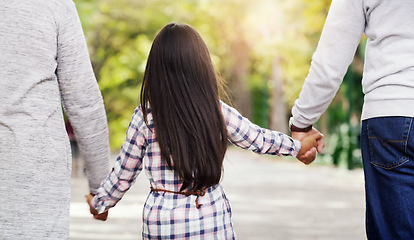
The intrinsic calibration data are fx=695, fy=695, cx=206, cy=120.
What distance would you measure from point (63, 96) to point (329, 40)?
4.11 feet

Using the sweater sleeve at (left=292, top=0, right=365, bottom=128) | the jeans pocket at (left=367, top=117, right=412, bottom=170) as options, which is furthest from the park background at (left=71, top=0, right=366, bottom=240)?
the jeans pocket at (left=367, top=117, right=412, bottom=170)

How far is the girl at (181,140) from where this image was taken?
3.00m

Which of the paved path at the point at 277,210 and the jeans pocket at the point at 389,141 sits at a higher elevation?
the jeans pocket at the point at 389,141

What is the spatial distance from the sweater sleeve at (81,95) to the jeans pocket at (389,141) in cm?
120

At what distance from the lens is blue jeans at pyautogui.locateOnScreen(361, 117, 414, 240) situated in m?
2.82

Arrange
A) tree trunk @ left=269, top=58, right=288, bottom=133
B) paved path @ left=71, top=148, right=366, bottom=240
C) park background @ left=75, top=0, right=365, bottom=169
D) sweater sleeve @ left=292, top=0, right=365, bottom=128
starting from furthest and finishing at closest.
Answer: tree trunk @ left=269, top=58, right=288, bottom=133 → park background @ left=75, top=0, right=365, bottom=169 → paved path @ left=71, top=148, right=366, bottom=240 → sweater sleeve @ left=292, top=0, right=365, bottom=128

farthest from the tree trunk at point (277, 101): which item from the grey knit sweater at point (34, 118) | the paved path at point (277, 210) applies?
the grey knit sweater at point (34, 118)

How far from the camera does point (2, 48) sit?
2631 millimetres

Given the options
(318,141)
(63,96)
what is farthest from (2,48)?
(318,141)

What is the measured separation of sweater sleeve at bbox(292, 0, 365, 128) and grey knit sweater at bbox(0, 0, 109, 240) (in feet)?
3.89

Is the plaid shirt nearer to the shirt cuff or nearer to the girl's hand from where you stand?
the shirt cuff

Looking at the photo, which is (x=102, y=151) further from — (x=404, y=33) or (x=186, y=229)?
(x=404, y=33)

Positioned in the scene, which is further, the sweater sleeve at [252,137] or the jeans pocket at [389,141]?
the sweater sleeve at [252,137]

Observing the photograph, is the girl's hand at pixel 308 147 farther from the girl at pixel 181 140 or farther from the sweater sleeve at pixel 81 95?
the sweater sleeve at pixel 81 95
